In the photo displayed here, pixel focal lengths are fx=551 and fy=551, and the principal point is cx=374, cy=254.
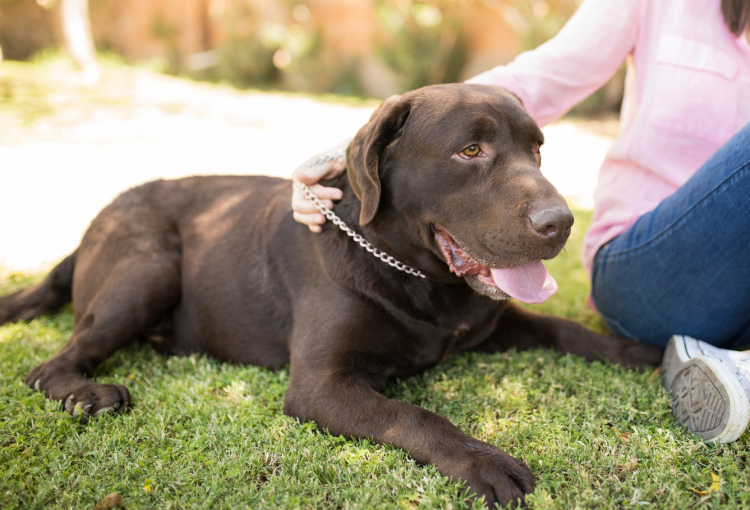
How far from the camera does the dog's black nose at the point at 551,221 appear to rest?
6.50ft

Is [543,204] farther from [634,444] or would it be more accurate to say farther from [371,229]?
[634,444]

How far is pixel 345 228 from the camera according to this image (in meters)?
2.54

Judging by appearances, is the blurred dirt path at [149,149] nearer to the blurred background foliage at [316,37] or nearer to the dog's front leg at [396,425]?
the blurred background foliage at [316,37]

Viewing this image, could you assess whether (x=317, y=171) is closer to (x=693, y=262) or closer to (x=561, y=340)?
(x=561, y=340)

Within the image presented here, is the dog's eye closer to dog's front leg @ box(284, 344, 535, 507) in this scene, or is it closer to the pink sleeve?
the pink sleeve

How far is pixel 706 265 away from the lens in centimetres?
246

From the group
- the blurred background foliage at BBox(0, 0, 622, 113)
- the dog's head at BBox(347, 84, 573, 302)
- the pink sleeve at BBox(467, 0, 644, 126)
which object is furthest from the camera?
the blurred background foliage at BBox(0, 0, 622, 113)

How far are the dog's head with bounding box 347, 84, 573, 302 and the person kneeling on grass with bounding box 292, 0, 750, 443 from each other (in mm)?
365

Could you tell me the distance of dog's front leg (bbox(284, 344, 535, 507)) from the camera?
1.82 metres

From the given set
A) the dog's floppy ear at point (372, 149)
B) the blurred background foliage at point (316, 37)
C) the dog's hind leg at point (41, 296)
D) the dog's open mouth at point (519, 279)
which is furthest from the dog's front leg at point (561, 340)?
the blurred background foliage at point (316, 37)

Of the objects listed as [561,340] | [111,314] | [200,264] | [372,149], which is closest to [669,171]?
[561,340]

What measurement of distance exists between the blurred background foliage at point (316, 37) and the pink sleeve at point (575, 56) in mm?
10632

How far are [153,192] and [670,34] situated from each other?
2932 mm

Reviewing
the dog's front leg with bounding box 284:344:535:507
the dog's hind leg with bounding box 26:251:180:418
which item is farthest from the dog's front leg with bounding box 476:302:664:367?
the dog's hind leg with bounding box 26:251:180:418
